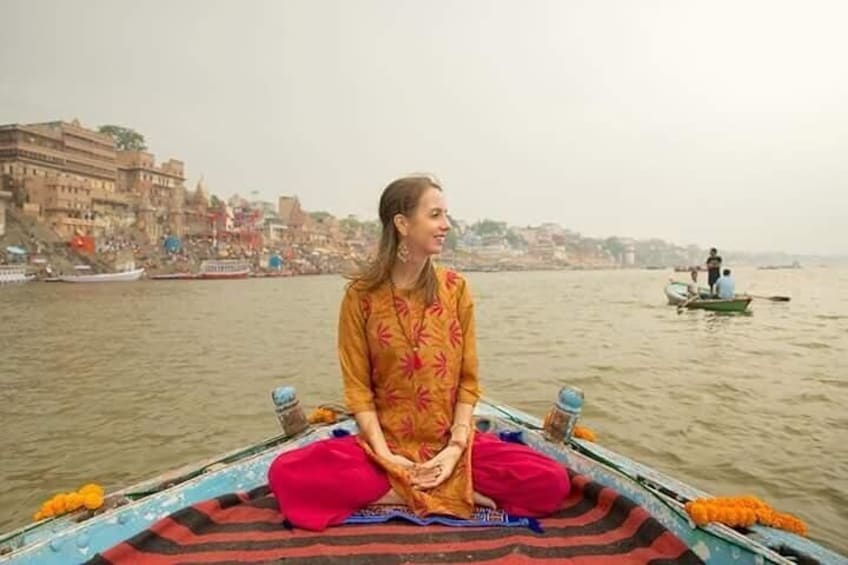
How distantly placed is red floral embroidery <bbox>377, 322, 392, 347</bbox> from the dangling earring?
332mm

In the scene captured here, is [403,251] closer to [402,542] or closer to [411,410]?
[411,410]

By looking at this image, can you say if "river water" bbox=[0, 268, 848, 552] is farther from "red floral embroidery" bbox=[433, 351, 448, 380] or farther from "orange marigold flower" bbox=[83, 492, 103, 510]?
"red floral embroidery" bbox=[433, 351, 448, 380]

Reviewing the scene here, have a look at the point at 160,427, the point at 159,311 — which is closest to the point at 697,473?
the point at 160,427

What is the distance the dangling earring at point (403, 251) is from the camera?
109 inches

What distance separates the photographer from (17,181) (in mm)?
57812

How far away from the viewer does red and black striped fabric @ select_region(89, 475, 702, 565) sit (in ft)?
7.10

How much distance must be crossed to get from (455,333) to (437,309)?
152 mm

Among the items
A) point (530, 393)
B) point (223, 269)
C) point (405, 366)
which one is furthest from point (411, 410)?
point (223, 269)

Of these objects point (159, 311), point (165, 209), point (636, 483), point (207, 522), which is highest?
point (165, 209)

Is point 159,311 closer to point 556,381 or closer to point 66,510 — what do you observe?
point 556,381

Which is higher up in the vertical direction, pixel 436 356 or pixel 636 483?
pixel 436 356

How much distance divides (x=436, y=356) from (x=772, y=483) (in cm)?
357

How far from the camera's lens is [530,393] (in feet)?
27.8

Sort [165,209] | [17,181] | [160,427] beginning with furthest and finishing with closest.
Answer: [165,209], [17,181], [160,427]
